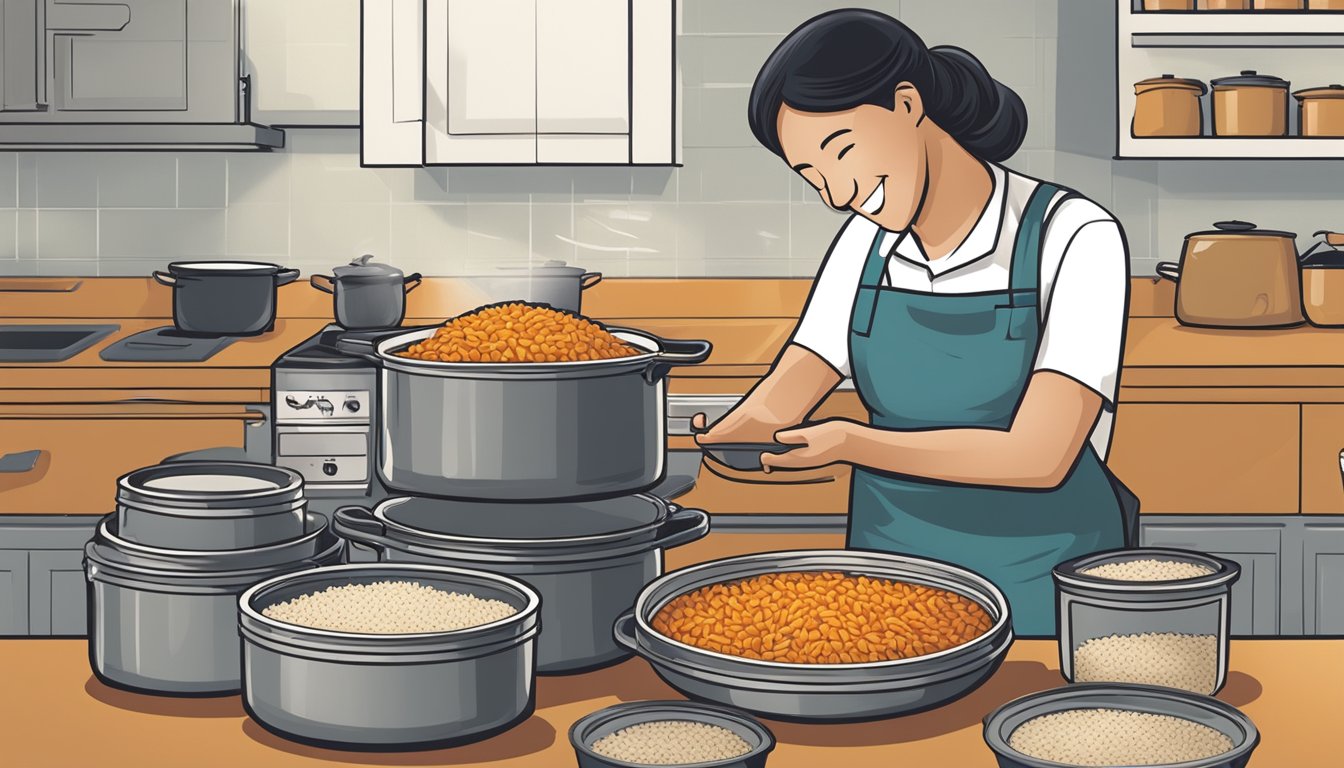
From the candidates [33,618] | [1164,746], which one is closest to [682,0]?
[33,618]

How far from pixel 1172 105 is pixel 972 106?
1894mm

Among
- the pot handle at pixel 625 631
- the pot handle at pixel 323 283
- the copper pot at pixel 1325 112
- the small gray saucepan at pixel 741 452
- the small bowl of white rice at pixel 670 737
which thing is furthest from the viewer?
the copper pot at pixel 1325 112

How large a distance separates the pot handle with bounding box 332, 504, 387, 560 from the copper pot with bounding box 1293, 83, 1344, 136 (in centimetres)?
289

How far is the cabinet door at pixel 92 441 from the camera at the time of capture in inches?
118

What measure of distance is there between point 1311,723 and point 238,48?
2.71 meters

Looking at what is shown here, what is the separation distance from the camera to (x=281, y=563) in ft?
4.15

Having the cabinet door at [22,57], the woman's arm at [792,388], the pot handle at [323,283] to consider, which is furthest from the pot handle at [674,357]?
the cabinet door at [22,57]

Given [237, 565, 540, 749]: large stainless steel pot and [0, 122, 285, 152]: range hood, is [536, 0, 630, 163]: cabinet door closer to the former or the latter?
[0, 122, 285, 152]: range hood

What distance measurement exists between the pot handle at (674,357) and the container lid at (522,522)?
5.6 inches

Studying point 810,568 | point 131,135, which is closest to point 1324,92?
point 810,568

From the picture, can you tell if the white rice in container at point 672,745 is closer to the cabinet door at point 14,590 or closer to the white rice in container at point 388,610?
the white rice in container at point 388,610

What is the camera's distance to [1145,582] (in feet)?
3.85

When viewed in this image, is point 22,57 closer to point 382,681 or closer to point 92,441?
point 92,441

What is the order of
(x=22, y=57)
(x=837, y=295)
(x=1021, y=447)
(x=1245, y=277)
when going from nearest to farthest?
(x=1021, y=447), (x=837, y=295), (x=22, y=57), (x=1245, y=277)
